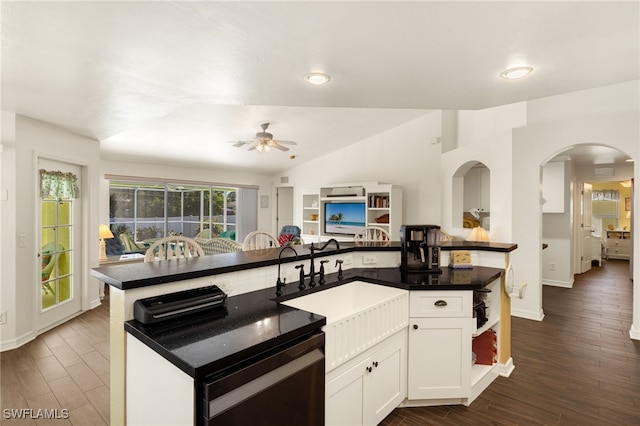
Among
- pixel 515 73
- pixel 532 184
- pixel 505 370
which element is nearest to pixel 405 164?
pixel 532 184

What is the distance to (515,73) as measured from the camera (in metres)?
2.11

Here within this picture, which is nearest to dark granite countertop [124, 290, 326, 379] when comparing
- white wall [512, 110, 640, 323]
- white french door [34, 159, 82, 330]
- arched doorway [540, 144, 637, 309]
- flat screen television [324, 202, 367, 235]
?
white french door [34, 159, 82, 330]

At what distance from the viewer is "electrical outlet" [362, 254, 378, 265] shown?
8.89ft

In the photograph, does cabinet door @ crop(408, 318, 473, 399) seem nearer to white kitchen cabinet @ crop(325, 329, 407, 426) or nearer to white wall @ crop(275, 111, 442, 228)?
white kitchen cabinet @ crop(325, 329, 407, 426)

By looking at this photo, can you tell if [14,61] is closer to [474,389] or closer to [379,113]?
[474,389]

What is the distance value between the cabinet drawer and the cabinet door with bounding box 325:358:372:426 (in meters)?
0.52

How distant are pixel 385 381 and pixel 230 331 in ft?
3.78

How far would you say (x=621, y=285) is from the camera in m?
5.79

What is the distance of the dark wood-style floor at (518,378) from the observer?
2137 millimetres

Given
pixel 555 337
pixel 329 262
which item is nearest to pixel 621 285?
pixel 555 337

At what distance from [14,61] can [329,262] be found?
2.38 m

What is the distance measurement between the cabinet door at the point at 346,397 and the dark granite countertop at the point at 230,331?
39 centimetres

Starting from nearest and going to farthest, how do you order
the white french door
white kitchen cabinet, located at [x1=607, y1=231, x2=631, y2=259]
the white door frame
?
the white door frame < the white french door < white kitchen cabinet, located at [x1=607, y1=231, x2=631, y2=259]

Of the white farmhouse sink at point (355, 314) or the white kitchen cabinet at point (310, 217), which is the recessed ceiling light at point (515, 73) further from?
the white kitchen cabinet at point (310, 217)
